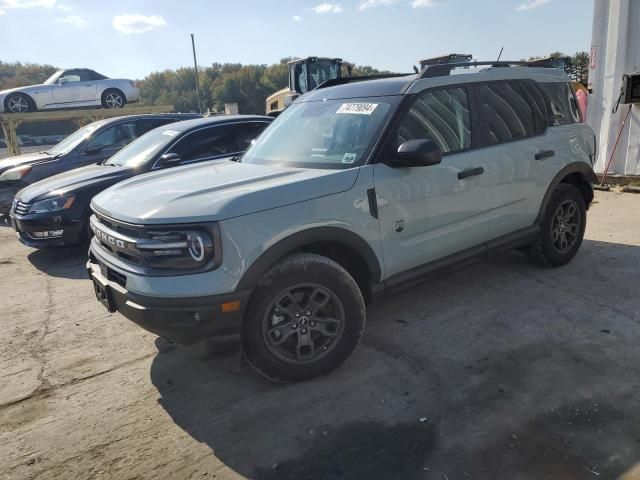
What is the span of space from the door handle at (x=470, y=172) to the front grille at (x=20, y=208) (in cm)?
528

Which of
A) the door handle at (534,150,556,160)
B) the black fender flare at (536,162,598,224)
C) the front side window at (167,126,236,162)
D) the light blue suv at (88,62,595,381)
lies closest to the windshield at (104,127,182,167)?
the front side window at (167,126,236,162)

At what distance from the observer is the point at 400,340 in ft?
12.2

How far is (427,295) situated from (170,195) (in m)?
2.52

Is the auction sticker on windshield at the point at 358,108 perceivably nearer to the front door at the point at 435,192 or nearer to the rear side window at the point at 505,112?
the front door at the point at 435,192

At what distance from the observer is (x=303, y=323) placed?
3.11 meters

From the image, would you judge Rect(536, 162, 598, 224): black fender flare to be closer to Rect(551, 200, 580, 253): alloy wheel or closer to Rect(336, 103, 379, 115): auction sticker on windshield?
Rect(551, 200, 580, 253): alloy wheel

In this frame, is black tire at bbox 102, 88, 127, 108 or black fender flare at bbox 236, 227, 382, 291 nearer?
black fender flare at bbox 236, 227, 382, 291

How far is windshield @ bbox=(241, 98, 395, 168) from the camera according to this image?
11.3ft

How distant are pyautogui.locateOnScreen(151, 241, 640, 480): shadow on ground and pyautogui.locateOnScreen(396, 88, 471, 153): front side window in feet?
4.64

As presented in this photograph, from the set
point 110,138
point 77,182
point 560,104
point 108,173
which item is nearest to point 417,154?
point 560,104

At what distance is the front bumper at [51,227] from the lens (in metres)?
6.09

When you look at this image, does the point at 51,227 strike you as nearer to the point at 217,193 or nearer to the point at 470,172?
the point at 217,193

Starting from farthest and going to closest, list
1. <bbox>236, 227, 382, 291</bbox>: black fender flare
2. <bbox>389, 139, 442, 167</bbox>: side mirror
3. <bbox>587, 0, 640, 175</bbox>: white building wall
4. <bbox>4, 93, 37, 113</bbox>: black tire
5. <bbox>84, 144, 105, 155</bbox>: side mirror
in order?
<bbox>4, 93, 37, 113</bbox>: black tire → <bbox>84, 144, 105, 155</bbox>: side mirror → <bbox>587, 0, 640, 175</bbox>: white building wall → <bbox>389, 139, 442, 167</bbox>: side mirror → <bbox>236, 227, 382, 291</bbox>: black fender flare

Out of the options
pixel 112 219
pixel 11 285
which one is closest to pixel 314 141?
pixel 112 219
